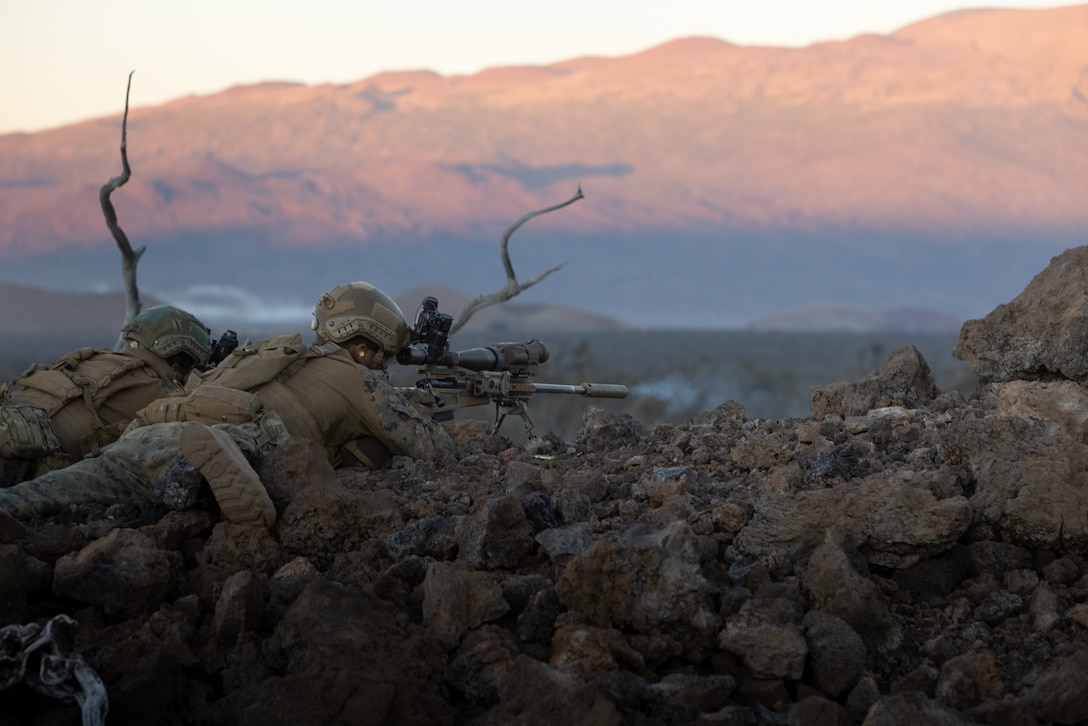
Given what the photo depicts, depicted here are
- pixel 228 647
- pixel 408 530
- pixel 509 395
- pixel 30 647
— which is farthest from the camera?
pixel 509 395

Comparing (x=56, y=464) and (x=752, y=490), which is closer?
(x=752, y=490)

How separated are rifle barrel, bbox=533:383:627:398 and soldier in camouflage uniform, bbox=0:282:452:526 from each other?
94cm

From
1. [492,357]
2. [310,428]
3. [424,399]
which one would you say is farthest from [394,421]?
[492,357]

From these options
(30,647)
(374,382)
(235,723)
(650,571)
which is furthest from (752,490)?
(30,647)

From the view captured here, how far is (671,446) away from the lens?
645 cm

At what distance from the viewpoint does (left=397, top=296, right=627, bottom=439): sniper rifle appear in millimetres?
7316

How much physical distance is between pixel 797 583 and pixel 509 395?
3698mm

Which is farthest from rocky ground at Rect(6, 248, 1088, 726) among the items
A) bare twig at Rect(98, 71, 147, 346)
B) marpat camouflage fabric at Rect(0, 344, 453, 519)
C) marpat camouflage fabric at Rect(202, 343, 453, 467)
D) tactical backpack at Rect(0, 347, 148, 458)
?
bare twig at Rect(98, 71, 147, 346)

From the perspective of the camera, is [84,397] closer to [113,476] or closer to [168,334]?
[168,334]

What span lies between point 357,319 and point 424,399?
0.79 metres

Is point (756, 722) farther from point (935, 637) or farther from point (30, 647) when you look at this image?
point (30, 647)

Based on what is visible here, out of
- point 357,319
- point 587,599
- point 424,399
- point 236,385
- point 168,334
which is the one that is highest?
point 357,319

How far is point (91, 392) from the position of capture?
264 inches

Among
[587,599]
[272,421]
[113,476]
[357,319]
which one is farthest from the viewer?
[357,319]
